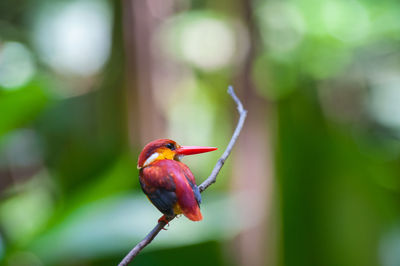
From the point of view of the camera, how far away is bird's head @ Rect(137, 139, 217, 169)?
738 mm

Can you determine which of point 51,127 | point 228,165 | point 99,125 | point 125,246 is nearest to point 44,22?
point 51,127

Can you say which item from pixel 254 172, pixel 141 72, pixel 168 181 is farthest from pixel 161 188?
pixel 141 72

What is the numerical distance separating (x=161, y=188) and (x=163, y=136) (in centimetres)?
164

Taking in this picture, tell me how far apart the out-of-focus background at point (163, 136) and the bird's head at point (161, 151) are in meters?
1.03

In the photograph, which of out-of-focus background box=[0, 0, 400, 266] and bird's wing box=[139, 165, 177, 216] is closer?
bird's wing box=[139, 165, 177, 216]

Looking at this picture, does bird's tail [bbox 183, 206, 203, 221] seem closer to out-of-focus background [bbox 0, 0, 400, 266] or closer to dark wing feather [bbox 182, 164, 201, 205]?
dark wing feather [bbox 182, 164, 201, 205]

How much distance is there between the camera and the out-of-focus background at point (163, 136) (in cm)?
187

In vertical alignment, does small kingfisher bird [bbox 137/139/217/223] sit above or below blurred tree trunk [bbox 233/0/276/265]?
above

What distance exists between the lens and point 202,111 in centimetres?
416

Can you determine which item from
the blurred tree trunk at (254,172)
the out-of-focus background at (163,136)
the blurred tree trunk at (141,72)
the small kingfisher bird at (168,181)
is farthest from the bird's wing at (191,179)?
the blurred tree trunk at (141,72)

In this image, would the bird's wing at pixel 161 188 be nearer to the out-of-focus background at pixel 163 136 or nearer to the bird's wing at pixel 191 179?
the bird's wing at pixel 191 179

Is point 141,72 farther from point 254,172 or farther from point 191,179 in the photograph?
point 191,179

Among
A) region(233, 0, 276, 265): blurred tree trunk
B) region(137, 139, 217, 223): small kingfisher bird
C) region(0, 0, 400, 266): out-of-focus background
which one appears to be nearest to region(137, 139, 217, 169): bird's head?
region(137, 139, 217, 223): small kingfisher bird

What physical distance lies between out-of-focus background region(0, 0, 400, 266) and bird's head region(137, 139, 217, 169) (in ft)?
3.37
